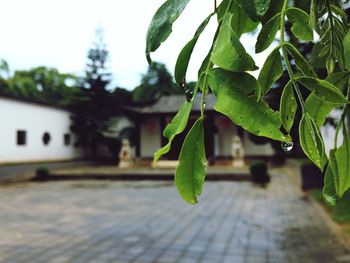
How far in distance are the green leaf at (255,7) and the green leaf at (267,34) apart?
1.8 inches

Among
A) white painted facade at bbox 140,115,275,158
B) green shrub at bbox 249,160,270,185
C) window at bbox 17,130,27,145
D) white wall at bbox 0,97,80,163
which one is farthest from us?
white painted facade at bbox 140,115,275,158

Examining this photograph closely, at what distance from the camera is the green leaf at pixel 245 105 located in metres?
0.37

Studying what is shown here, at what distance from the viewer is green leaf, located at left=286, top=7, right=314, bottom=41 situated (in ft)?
1.52

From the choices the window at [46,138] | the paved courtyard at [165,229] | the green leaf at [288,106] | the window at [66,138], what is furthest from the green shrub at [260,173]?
the green leaf at [288,106]

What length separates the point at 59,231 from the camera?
611 cm

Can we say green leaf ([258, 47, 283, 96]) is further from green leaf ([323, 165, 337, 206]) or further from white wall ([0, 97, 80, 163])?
white wall ([0, 97, 80, 163])

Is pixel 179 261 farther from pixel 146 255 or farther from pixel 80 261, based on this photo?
pixel 80 261

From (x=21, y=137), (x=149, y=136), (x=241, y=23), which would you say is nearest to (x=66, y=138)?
(x=21, y=137)

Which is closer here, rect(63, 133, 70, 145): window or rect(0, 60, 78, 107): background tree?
rect(63, 133, 70, 145): window

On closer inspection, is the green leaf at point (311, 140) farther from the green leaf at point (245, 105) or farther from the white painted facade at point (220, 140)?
the white painted facade at point (220, 140)

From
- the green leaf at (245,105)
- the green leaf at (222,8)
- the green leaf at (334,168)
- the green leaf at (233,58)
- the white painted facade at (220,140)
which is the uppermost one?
the white painted facade at (220,140)

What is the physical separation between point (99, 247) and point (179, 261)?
Answer: 119 centimetres

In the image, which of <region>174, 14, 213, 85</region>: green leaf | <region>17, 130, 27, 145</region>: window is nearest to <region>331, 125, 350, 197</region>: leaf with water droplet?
<region>174, 14, 213, 85</region>: green leaf

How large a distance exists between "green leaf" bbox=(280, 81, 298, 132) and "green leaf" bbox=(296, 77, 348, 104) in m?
0.02
